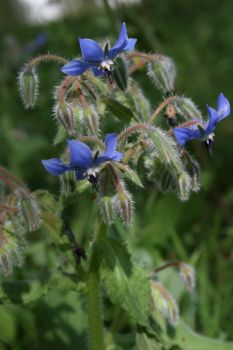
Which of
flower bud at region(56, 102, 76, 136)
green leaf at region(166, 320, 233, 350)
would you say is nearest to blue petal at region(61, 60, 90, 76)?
flower bud at region(56, 102, 76, 136)

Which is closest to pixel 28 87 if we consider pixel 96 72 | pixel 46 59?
pixel 46 59

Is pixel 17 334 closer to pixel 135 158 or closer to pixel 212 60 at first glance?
pixel 135 158

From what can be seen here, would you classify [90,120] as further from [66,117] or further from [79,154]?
[79,154]

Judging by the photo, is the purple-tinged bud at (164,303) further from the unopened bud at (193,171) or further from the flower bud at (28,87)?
the flower bud at (28,87)

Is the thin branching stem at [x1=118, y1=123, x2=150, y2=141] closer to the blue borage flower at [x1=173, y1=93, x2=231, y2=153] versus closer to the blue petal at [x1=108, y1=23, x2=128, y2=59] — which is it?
the blue borage flower at [x1=173, y1=93, x2=231, y2=153]

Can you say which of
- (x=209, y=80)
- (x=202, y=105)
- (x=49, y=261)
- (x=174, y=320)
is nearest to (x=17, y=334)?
(x=49, y=261)

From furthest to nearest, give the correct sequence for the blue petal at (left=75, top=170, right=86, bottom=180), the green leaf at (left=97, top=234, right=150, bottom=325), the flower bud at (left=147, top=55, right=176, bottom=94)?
the flower bud at (left=147, top=55, right=176, bottom=94), the green leaf at (left=97, top=234, right=150, bottom=325), the blue petal at (left=75, top=170, right=86, bottom=180)

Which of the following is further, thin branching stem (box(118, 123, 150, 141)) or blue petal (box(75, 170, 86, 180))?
thin branching stem (box(118, 123, 150, 141))
